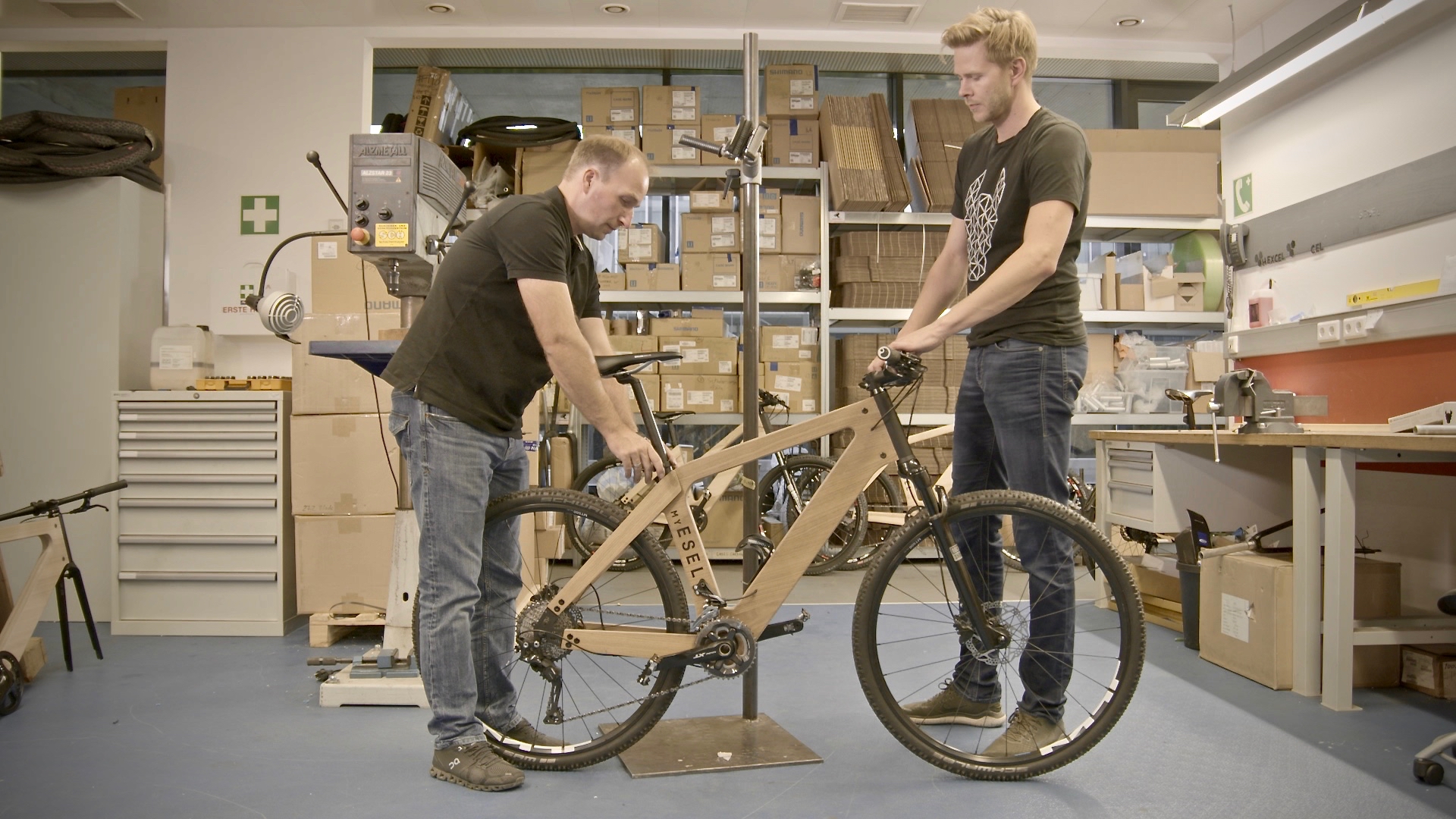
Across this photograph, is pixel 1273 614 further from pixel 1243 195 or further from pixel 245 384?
pixel 245 384

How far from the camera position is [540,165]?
4945mm

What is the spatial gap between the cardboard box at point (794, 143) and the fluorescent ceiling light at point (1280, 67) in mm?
1840

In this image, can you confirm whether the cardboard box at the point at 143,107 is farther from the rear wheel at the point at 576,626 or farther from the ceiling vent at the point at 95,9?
the rear wheel at the point at 576,626

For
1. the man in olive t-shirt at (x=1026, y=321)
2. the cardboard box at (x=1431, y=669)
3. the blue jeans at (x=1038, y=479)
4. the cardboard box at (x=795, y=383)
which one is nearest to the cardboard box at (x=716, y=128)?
the cardboard box at (x=795, y=383)

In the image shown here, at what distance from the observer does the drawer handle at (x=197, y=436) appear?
10.7ft

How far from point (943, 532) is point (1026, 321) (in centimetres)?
50

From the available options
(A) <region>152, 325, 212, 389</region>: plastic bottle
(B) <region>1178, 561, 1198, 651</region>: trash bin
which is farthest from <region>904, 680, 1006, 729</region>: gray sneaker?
(A) <region>152, 325, 212, 389</region>: plastic bottle

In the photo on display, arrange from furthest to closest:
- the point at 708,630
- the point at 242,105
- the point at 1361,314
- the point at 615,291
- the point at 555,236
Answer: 1. the point at 615,291
2. the point at 242,105
3. the point at 1361,314
4. the point at 708,630
5. the point at 555,236

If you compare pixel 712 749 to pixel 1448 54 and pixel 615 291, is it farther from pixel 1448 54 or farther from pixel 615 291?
A: pixel 1448 54

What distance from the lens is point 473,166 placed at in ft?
16.3

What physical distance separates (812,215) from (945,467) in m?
1.58

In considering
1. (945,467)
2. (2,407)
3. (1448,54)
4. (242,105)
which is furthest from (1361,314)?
(2,407)

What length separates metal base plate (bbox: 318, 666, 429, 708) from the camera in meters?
2.41

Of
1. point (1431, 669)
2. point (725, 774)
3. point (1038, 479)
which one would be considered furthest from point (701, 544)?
point (1431, 669)
